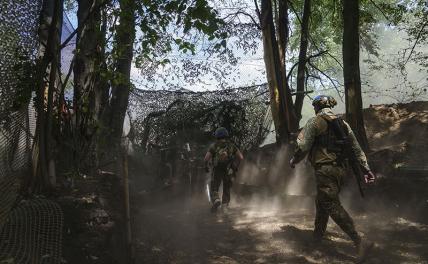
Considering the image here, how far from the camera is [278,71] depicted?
37.3 feet

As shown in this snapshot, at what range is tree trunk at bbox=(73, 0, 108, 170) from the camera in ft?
22.3

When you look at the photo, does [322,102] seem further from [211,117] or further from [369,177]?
[211,117]

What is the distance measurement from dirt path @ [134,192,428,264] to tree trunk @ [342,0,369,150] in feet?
5.68

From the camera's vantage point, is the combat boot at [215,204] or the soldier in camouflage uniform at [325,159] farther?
the combat boot at [215,204]

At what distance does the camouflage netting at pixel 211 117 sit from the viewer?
12.9m

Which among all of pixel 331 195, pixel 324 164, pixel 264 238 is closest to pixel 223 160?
pixel 264 238

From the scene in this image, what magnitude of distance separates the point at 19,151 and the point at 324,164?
3.74 metres

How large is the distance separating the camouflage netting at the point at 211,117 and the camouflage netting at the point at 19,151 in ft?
24.4

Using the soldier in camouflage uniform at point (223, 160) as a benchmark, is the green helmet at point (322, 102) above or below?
above

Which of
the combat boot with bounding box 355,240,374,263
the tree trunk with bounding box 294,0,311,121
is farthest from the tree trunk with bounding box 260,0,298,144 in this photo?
the combat boot with bounding box 355,240,374,263

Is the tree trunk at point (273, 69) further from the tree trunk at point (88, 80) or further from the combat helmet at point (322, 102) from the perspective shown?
the tree trunk at point (88, 80)

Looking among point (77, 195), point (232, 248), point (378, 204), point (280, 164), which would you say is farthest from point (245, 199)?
point (77, 195)

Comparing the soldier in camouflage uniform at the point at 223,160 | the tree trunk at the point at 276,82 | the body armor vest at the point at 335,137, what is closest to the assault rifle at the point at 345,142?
the body armor vest at the point at 335,137

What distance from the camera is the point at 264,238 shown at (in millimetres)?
6746
